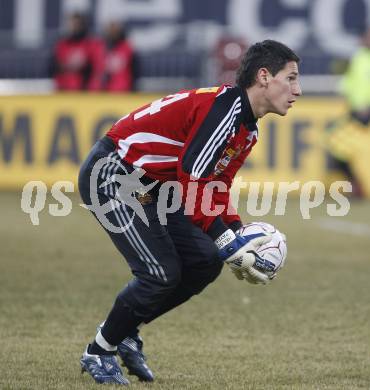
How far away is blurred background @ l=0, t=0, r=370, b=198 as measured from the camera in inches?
691

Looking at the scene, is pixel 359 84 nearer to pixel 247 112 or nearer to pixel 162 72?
pixel 162 72

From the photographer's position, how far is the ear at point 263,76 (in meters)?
6.32

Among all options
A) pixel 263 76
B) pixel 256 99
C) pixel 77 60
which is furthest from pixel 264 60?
pixel 77 60

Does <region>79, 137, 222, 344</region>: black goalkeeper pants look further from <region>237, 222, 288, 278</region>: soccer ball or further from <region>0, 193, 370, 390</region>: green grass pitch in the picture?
<region>0, 193, 370, 390</region>: green grass pitch

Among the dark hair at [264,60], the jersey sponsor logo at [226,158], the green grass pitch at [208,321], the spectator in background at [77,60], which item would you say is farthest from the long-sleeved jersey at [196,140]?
the spectator in background at [77,60]

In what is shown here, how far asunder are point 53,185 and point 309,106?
3911 mm

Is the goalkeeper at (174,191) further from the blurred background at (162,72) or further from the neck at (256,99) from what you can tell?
the blurred background at (162,72)

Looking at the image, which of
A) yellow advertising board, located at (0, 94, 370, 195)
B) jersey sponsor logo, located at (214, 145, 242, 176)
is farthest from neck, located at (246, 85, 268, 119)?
yellow advertising board, located at (0, 94, 370, 195)

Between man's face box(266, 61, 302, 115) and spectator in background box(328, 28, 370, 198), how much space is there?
1113 centimetres

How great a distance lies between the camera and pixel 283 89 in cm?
635

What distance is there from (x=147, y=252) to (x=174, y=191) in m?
0.39

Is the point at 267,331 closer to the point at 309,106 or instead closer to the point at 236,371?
the point at 236,371

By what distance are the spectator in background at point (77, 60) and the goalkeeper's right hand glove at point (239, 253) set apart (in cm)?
1305

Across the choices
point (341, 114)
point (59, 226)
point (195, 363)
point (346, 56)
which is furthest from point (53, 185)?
point (195, 363)
